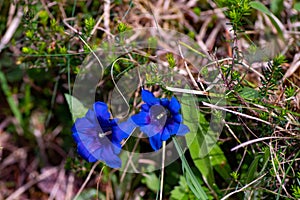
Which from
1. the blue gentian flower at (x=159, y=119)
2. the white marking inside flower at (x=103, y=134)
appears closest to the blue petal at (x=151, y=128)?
the blue gentian flower at (x=159, y=119)

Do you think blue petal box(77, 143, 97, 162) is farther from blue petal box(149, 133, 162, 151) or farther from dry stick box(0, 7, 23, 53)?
dry stick box(0, 7, 23, 53)

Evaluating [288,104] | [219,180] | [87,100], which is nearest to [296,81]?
[288,104]

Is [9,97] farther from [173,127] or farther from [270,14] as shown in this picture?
[270,14]

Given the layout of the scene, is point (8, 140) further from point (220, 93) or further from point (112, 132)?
point (220, 93)

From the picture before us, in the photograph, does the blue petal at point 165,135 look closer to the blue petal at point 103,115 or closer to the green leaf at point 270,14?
the blue petal at point 103,115

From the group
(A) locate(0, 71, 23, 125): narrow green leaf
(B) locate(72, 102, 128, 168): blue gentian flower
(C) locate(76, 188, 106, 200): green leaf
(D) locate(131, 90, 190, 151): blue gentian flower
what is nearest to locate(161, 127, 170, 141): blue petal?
(D) locate(131, 90, 190, 151): blue gentian flower

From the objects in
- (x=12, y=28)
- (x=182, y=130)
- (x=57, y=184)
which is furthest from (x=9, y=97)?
(x=182, y=130)
